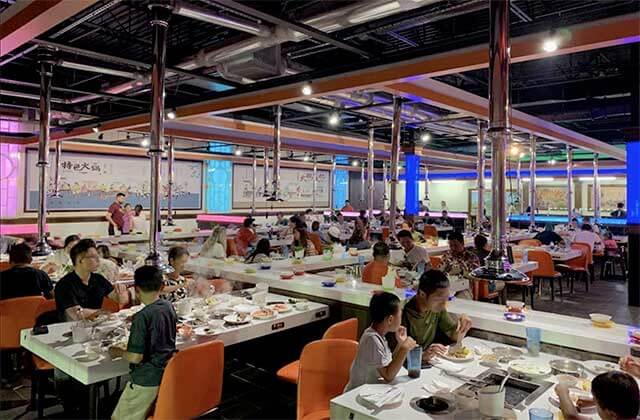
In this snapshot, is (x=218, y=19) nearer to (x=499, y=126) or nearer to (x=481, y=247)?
(x=499, y=126)

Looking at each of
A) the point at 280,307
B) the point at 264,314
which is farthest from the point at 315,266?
the point at 264,314

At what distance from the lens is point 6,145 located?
10.4m

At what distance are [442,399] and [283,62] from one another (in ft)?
12.4

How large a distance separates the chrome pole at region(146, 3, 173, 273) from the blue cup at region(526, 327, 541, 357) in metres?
2.38

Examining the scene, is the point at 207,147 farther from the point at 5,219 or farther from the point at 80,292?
A: the point at 80,292

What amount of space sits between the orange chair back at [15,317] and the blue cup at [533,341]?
3.80m

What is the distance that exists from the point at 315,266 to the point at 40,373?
329 cm

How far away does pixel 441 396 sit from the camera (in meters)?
2.08

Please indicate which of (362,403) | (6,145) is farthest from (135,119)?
(362,403)

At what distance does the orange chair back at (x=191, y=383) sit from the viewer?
2418mm

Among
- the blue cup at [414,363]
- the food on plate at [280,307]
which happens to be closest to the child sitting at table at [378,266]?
the food on plate at [280,307]

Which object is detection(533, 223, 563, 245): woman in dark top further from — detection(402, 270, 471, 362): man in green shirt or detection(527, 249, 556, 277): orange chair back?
detection(402, 270, 471, 362): man in green shirt

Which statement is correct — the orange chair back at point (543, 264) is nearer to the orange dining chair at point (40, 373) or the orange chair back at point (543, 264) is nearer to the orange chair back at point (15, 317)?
the orange dining chair at point (40, 373)

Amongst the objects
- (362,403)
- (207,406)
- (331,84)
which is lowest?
(207,406)
